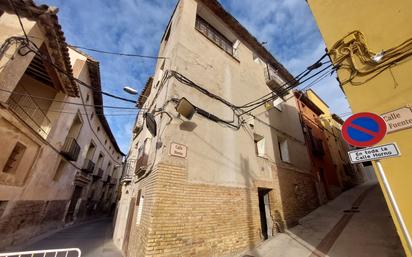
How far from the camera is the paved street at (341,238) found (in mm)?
4520

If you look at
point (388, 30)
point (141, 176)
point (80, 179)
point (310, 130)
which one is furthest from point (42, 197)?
point (310, 130)

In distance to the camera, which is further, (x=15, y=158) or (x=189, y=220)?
(x=15, y=158)

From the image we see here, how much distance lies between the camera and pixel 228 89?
7.73 metres

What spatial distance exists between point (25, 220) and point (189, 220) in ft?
28.3

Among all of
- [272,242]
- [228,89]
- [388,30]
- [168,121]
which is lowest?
[272,242]

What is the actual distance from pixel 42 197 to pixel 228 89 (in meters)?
10.9

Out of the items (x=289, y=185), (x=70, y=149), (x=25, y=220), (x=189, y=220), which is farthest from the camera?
(x=70, y=149)

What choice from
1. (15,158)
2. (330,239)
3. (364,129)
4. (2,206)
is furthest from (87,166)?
(364,129)

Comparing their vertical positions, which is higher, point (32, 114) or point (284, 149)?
point (32, 114)

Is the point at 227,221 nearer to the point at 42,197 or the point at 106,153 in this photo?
the point at 42,197

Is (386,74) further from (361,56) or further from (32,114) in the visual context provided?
(32,114)

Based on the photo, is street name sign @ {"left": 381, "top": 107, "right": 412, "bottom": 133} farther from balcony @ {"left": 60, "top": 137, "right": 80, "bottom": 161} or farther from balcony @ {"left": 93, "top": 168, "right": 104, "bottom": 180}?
balcony @ {"left": 93, "top": 168, "right": 104, "bottom": 180}

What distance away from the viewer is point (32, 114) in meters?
8.71

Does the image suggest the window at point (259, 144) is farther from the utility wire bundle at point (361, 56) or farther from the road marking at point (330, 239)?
the utility wire bundle at point (361, 56)
